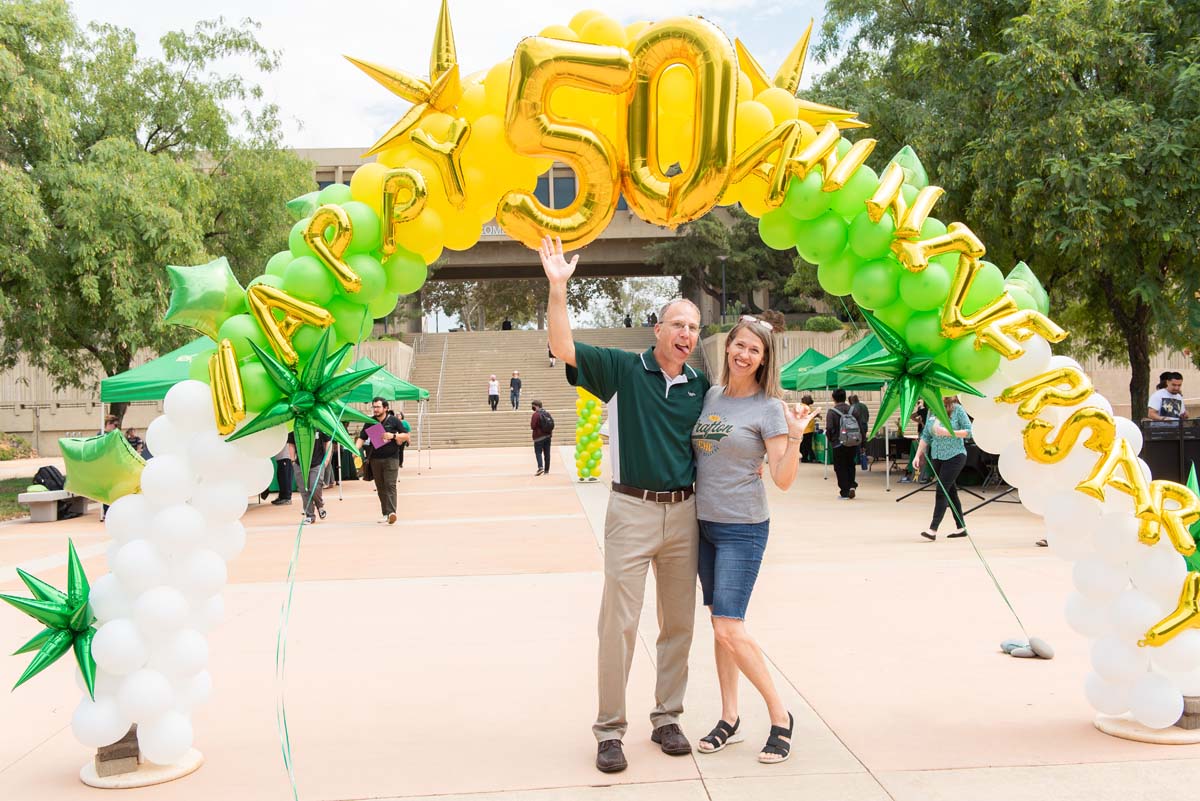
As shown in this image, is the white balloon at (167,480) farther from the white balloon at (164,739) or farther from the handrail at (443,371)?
the handrail at (443,371)

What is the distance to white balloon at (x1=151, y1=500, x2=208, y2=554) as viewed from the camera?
4270 mm

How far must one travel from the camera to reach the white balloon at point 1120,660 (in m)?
4.42

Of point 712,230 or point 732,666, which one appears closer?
point 732,666

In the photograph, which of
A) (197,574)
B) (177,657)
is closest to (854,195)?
(197,574)

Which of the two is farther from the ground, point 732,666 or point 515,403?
point 732,666

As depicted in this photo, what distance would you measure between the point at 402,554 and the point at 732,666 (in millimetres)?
6367

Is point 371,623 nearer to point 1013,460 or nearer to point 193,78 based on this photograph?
point 1013,460

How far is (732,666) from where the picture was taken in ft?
14.5

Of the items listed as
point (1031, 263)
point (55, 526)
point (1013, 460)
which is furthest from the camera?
point (1031, 263)

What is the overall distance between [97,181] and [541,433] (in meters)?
9.18

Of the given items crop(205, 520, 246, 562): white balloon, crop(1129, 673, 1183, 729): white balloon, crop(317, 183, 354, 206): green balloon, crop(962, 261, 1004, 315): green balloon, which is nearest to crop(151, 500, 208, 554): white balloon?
crop(205, 520, 246, 562): white balloon

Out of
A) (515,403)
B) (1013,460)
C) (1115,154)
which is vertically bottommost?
(515,403)

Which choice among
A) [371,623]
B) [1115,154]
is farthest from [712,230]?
[371,623]

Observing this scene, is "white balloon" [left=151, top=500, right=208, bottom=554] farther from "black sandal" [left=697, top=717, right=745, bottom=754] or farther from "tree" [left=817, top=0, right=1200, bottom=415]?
"tree" [left=817, top=0, right=1200, bottom=415]
